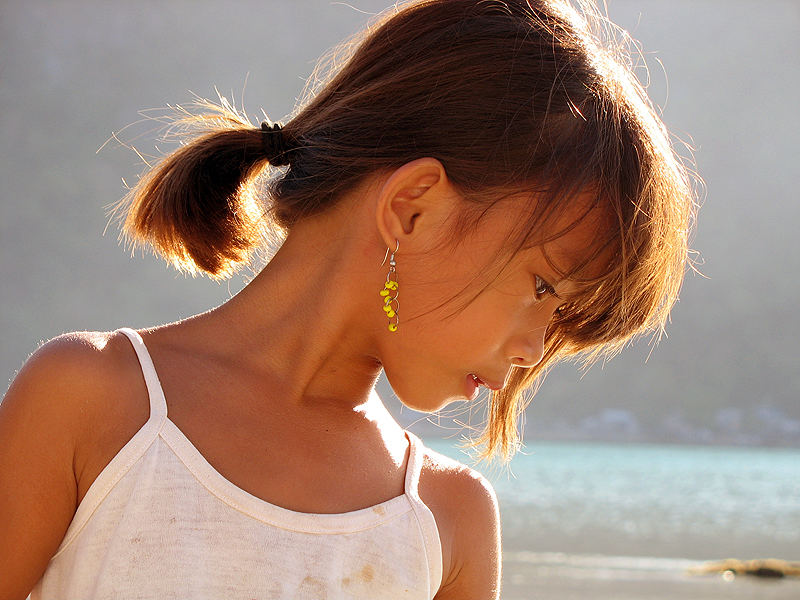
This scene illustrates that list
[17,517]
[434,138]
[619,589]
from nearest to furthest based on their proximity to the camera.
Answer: [17,517] < [434,138] < [619,589]

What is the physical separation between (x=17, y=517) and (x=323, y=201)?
65 cm

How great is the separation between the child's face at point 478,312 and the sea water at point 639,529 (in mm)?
1695

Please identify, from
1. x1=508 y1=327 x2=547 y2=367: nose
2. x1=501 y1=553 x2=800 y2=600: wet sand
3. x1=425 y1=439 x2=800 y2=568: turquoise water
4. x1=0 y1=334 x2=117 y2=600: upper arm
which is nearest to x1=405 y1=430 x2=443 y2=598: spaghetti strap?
x1=508 y1=327 x2=547 y2=367: nose

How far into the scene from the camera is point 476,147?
1381 mm

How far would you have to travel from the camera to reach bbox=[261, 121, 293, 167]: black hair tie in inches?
60.7

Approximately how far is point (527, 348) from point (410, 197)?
11.8 inches

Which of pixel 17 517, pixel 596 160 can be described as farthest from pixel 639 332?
pixel 17 517

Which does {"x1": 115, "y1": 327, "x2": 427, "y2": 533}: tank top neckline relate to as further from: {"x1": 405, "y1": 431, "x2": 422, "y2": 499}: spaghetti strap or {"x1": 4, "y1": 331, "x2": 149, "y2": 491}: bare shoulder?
{"x1": 405, "y1": 431, "x2": 422, "y2": 499}: spaghetti strap

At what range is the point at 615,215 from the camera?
4.74ft

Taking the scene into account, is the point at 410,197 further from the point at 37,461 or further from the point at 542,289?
the point at 37,461

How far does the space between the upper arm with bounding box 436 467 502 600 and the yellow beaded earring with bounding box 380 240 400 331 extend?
0.31 m

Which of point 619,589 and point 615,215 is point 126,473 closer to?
point 615,215

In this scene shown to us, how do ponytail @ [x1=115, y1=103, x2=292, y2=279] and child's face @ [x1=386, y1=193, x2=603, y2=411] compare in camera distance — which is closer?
child's face @ [x1=386, y1=193, x2=603, y2=411]

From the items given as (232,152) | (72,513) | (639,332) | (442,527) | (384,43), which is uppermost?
(384,43)
